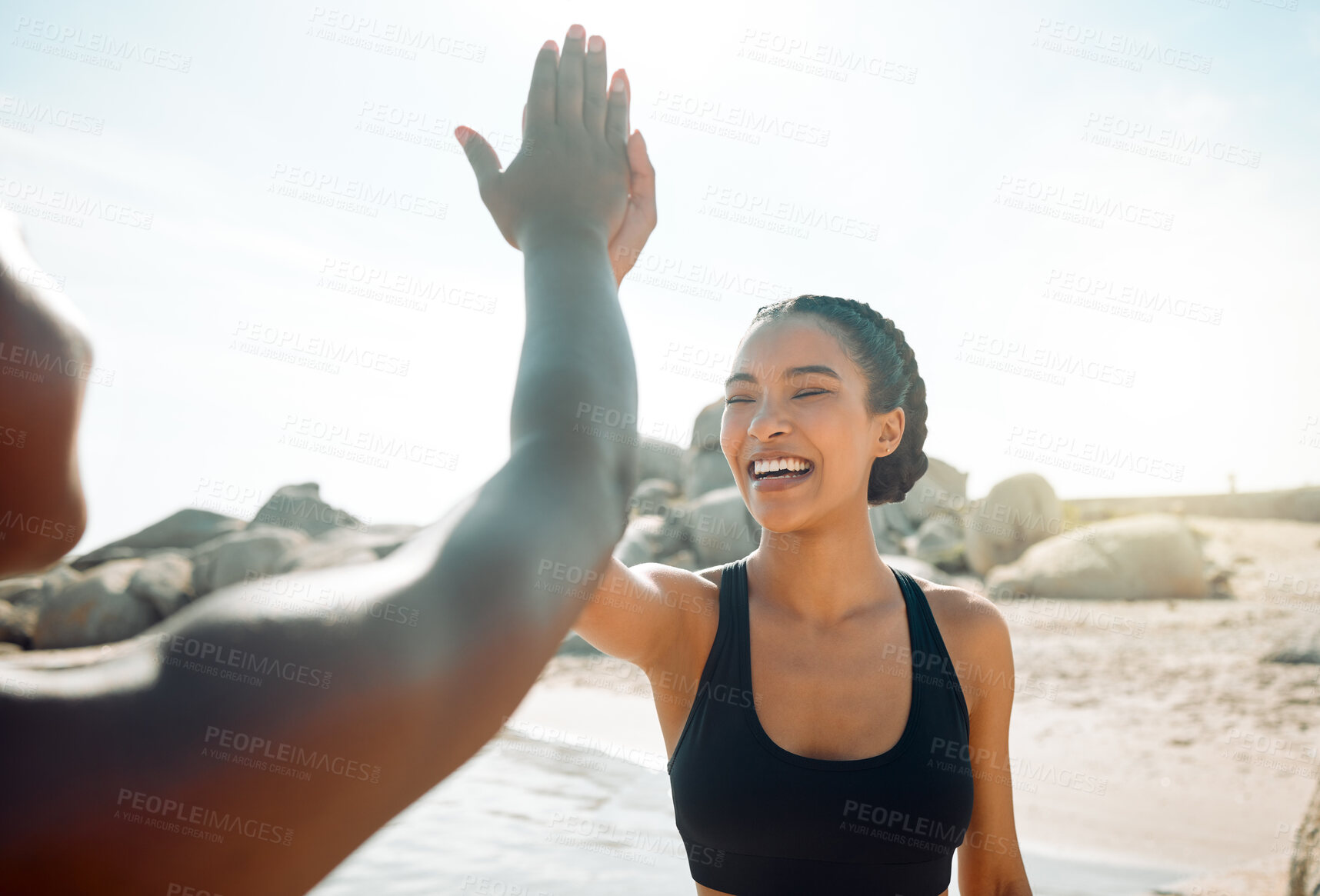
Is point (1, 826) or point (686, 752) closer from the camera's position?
point (1, 826)

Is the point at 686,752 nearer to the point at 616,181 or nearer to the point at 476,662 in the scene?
the point at 616,181

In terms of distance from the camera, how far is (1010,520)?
18797 mm

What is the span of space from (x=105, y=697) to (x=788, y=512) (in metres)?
2.49

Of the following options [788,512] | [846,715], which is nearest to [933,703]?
[846,715]

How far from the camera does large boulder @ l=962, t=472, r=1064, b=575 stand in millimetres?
18312

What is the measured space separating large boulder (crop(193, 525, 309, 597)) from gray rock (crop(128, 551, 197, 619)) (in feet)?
1.33

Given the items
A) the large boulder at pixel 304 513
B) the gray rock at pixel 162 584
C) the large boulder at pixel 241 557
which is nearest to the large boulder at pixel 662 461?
the large boulder at pixel 304 513

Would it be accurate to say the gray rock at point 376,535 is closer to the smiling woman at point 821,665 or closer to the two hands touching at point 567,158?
the smiling woman at point 821,665

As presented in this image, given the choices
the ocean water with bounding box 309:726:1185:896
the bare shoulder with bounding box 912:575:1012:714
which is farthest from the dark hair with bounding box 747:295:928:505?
the ocean water with bounding box 309:726:1185:896

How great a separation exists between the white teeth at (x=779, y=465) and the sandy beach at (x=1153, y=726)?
374 cm

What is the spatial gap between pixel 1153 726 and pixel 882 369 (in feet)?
27.7

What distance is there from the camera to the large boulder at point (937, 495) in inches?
858

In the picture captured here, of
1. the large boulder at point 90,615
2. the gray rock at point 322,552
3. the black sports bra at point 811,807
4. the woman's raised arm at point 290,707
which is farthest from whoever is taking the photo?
the large boulder at point 90,615

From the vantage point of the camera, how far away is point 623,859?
24.5 feet
